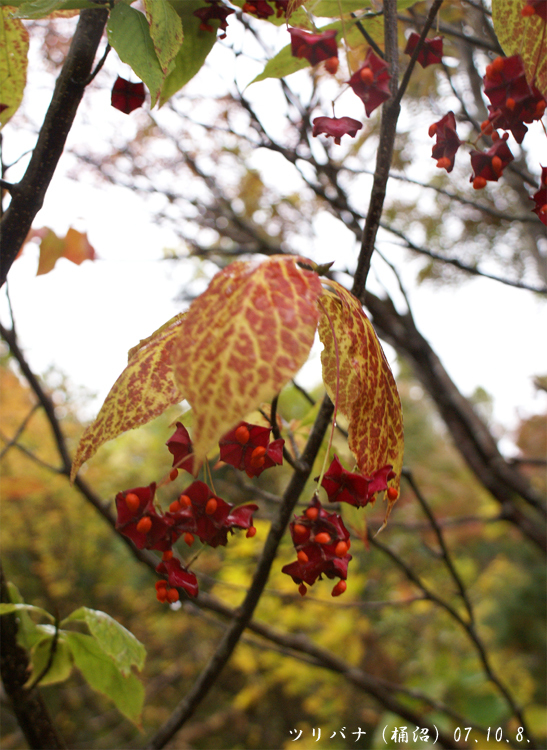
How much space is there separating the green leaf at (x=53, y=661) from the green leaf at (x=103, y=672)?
0.02 meters

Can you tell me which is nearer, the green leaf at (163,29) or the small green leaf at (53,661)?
the green leaf at (163,29)

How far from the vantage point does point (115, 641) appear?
43 centimetres

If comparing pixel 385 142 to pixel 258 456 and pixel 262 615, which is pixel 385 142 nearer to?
pixel 258 456

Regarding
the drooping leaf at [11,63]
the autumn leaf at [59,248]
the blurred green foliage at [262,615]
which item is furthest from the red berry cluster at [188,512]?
the blurred green foliage at [262,615]

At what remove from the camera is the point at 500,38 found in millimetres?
365

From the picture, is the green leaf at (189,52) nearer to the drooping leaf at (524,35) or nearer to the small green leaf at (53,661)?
the drooping leaf at (524,35)

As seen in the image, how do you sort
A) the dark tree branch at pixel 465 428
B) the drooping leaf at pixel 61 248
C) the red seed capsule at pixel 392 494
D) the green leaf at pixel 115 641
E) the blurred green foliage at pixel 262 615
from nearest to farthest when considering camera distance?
the red seed capsule at pixel 392 494 < the green leaf at pixel 115 641 < the drooping leaf at pixel 61 248 < the dark tree branch at pixel 465 428 < the blurred green foliage at pixel 262 615

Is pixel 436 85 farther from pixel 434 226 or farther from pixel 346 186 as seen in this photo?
pixel 434 226

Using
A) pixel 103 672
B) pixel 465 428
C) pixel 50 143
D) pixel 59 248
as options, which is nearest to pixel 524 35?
pixel 50 143

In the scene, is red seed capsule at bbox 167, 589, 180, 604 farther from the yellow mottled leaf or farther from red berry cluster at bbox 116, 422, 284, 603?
the yellow mottled leaf

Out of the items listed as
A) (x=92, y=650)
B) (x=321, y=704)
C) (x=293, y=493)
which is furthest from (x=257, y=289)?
(x=321, y=704)

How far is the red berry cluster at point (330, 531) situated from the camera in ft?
0.96

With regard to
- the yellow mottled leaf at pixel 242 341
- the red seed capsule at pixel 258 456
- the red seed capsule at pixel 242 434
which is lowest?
the red seed capsule at pixel 258 456

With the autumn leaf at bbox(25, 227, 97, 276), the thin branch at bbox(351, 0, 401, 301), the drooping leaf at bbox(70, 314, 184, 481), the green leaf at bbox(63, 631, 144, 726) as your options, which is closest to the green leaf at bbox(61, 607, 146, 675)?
the green leaf at bbox(63, 631, 144, 726)
